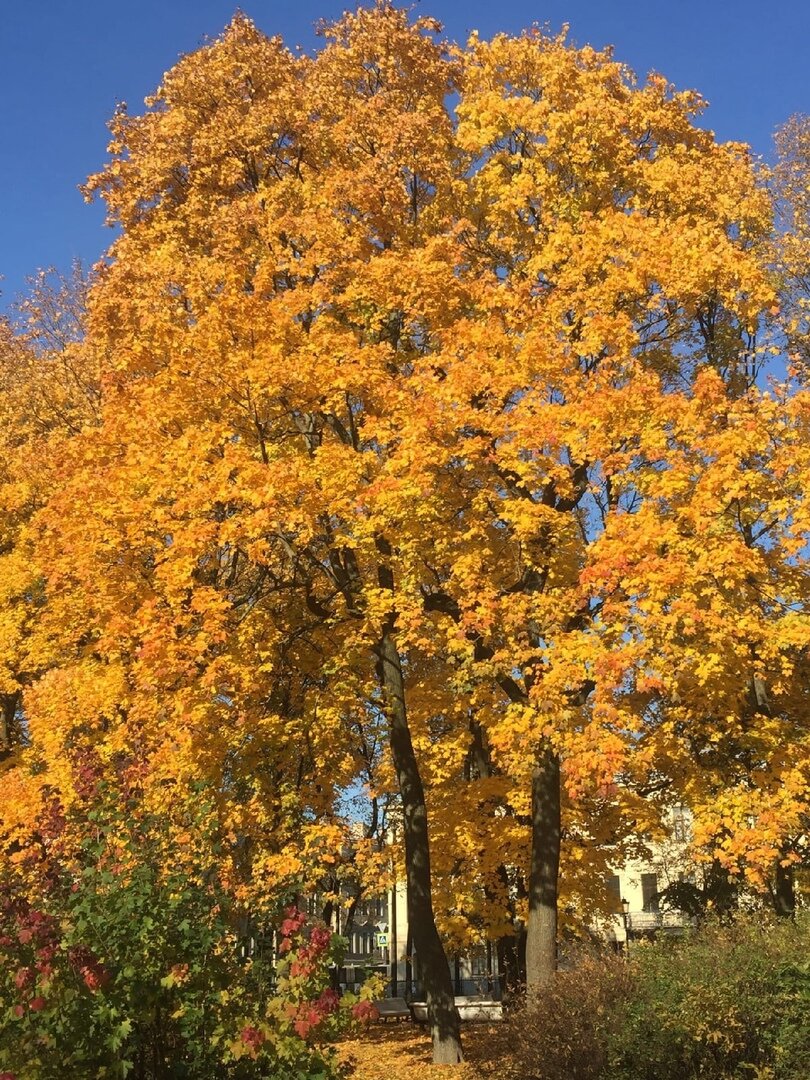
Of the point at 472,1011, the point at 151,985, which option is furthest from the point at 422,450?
the point at 472,1011

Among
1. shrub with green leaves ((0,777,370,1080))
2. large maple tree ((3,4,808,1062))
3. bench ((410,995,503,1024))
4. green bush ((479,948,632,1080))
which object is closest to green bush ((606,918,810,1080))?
green bush ((479,948,632,1080))

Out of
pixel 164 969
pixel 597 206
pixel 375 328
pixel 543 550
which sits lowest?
pixel 164 969

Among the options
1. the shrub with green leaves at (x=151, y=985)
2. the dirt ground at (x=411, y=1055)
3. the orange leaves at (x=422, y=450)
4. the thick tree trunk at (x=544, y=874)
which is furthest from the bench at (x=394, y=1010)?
the shrub with green leaves at (x=151, y=985)

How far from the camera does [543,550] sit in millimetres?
14500

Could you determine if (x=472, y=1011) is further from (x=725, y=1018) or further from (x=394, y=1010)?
(x=725, y=1018)

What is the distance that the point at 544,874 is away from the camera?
14.4 metres

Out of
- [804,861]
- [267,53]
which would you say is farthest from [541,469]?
[804,861]

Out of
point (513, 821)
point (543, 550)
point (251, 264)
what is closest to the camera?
point (543, 550)

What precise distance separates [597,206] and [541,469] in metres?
6.61

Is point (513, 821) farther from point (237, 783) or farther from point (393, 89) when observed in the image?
point (393, 89)

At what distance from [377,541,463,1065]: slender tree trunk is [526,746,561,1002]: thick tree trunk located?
1.73 m

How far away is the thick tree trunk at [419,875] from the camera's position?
48.1 feet

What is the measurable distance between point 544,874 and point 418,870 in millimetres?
2251

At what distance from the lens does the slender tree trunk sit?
48.2 feet
